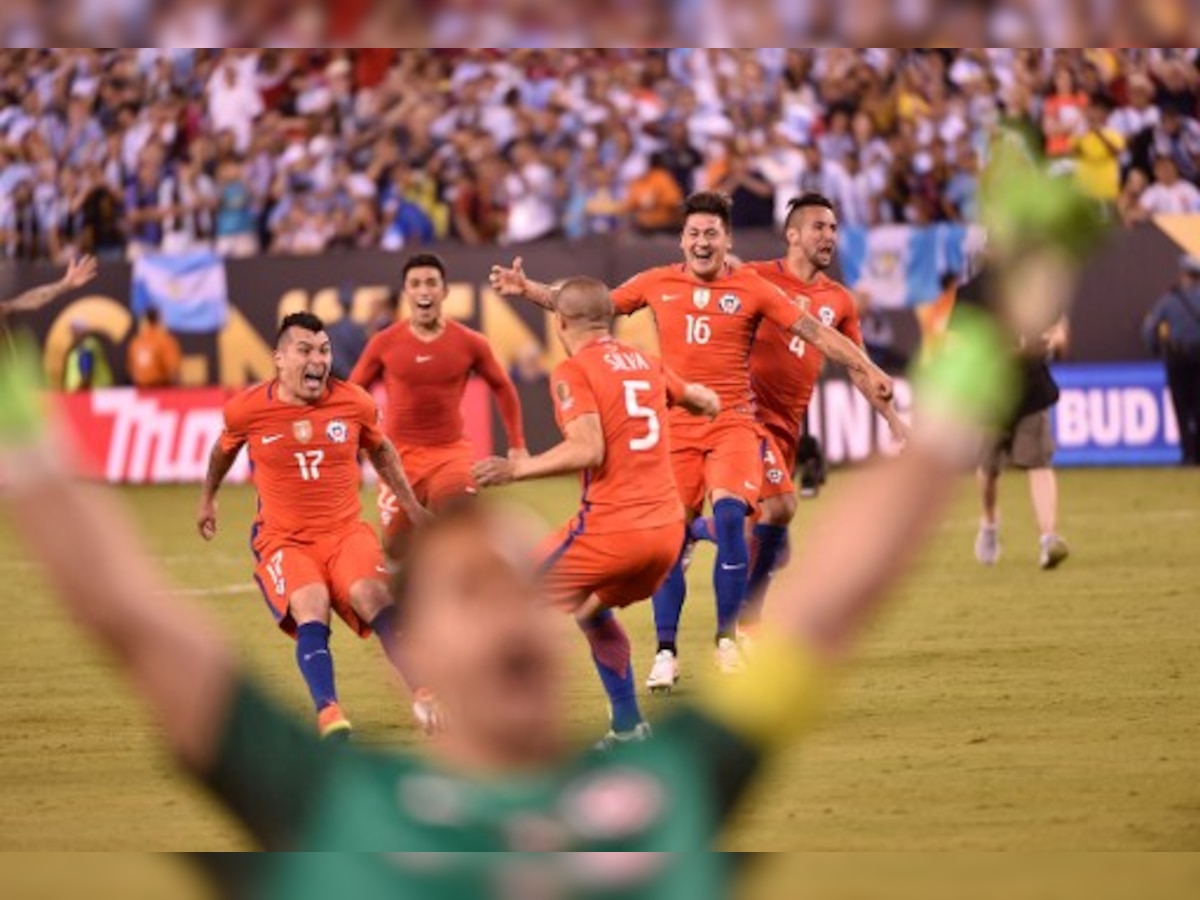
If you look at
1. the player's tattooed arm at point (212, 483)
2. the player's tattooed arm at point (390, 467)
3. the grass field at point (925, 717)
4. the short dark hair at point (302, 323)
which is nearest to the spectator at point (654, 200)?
the grass field at point (925, 717)

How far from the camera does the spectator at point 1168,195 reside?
2694 centimetres

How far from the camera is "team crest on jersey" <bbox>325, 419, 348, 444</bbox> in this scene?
1181 cm

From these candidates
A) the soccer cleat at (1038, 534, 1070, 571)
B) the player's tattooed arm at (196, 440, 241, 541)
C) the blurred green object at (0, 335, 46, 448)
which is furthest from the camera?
the soccer cleat at (1038, 534, 1070, 571)

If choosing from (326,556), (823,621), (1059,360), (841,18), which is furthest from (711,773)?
(1059,360)

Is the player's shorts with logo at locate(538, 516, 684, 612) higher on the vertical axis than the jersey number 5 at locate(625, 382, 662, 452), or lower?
lower

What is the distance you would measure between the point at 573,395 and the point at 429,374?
3824mm

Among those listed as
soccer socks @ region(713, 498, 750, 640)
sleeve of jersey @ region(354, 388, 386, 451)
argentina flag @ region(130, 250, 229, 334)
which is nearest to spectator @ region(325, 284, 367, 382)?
argentina flag @ region(130, 250, 229, 334)

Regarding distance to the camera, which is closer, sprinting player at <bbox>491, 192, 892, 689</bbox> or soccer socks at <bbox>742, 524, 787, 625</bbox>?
sprinting player at <bbox>491, 192, 892, 689</bbox>

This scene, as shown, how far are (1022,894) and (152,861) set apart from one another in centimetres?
288

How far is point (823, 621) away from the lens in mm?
2836

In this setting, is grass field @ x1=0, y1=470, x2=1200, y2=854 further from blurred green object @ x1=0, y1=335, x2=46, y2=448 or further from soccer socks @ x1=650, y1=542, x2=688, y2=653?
blurred green object @ x1=0, y1=335, x2=46, y2=448

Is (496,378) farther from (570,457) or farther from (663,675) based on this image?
(570,457)

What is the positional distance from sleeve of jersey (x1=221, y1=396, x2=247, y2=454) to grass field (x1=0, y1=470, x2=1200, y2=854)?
54.5 inches

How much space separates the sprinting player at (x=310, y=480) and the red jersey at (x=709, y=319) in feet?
7.22
